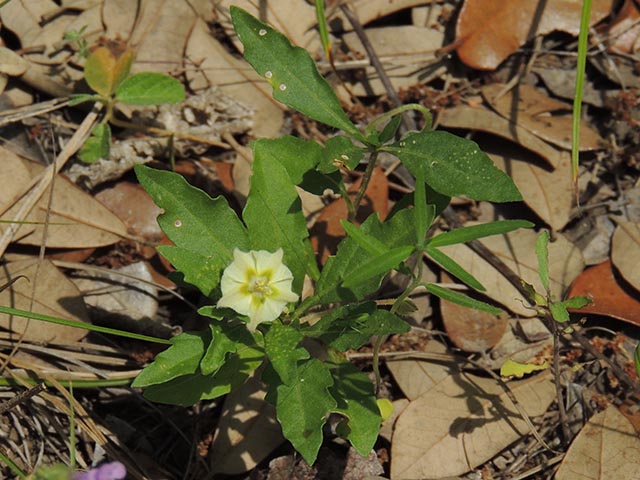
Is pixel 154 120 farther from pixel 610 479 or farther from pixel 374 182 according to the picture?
pixel 610 479

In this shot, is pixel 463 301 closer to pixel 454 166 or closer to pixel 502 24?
pixel 454 166

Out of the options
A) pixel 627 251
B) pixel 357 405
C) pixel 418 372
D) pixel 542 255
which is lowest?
pixel 418 372

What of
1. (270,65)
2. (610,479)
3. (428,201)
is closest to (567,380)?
(610,479)

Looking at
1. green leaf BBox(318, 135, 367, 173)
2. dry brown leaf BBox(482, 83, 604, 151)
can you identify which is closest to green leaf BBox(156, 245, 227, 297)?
green leaf BBox(318, 135, 367, 173)

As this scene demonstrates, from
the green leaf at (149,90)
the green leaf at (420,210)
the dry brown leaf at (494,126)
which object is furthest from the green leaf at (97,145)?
the green leaf at (420,210)

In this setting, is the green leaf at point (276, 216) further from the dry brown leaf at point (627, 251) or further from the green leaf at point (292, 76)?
the dry brown leaf at point (627, 251)

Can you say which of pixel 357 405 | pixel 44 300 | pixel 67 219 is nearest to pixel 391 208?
pixel 357 405
